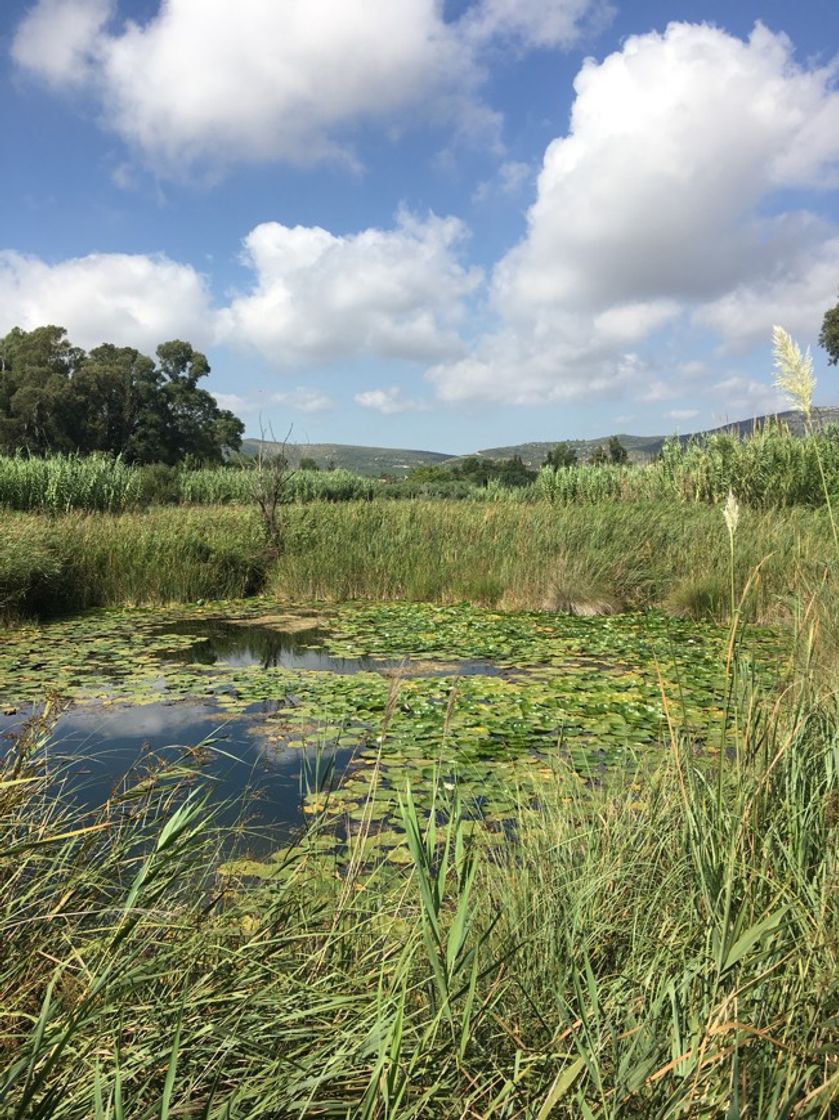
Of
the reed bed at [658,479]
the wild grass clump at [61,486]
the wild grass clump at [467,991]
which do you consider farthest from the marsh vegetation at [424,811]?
the wild grass clump at [61,486]

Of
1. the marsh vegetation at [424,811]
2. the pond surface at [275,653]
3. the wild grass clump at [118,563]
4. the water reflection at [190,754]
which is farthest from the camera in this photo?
the wild grass clump at [118,563]

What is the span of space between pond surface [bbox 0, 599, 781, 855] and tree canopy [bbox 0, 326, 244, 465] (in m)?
28.9

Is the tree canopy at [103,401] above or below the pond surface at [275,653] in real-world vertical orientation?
above

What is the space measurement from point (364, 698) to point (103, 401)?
1647 inches

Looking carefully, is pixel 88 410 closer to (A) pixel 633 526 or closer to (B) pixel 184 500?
(B) pixel 184 500

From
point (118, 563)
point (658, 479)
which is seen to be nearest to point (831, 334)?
point (658, 479)

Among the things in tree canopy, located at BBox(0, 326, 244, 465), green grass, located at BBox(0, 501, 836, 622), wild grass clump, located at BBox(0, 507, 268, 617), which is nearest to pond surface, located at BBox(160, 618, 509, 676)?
wild grass clump, located at BBox(0, 507, 268, 617)

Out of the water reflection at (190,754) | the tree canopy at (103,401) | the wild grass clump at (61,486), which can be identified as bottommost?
the water reflection at (190,754)

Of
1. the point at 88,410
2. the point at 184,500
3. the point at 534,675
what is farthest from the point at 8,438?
the point at 534,675

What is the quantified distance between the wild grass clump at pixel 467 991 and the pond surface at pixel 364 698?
0.42 metres

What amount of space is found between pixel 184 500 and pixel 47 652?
16.6 meters

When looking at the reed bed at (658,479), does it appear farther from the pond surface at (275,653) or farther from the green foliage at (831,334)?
the green foliage at (831,334)

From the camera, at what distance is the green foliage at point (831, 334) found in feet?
110

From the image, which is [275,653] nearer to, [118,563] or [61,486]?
[118,563]
